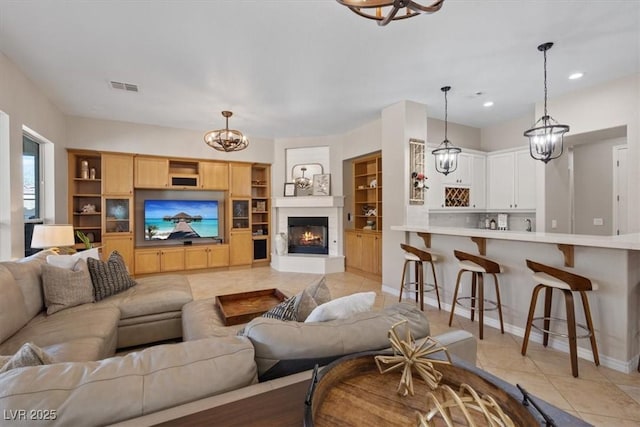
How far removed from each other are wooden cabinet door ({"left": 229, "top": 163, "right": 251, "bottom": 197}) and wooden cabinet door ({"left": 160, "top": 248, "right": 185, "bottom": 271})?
4.99ft

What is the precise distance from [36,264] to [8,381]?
2.27 m

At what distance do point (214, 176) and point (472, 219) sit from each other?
516 cm

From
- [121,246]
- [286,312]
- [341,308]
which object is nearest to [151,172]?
[121,246]

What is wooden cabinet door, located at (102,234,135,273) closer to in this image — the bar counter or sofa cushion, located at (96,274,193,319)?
sofa cushion, located at (96,274,193,319)

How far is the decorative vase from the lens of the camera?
20.2ft

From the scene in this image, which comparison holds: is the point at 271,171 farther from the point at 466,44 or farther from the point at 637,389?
the point at 637,389

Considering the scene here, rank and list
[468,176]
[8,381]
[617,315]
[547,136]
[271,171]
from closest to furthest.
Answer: [8,381] → [617,315] → [547,136] → [468,176] → [271,171]

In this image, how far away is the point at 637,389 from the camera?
6.77ft

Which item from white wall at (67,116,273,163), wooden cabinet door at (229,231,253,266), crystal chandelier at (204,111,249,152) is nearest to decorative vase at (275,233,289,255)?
wooden cabinet door at (229,231,253,266)

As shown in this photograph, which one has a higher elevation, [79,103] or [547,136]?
[79,103]

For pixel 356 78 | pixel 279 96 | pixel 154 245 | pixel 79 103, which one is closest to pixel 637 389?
pixel 356 78

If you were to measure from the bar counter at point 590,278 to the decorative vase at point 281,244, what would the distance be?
3.67 metres

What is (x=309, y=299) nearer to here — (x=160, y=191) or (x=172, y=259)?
(x=172, y=259)

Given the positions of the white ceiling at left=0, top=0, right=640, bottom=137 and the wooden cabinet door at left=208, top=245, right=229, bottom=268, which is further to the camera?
the wooden cabinet door at left=208, top=245, right=229, bottom=268
